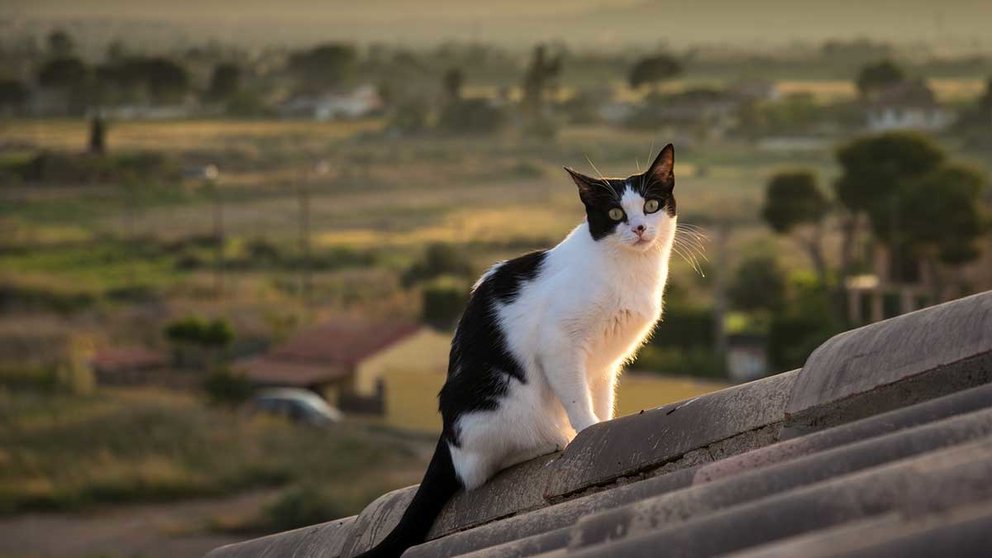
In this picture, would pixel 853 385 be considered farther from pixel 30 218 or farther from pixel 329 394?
pixel 30 218

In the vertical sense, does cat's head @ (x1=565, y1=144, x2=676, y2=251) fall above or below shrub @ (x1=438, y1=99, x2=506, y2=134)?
above

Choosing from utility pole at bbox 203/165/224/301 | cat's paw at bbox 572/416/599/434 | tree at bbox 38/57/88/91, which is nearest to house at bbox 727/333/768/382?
utility pole at bbox 203/165/224/301

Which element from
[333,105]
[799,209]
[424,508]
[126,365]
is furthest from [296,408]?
[333,105]

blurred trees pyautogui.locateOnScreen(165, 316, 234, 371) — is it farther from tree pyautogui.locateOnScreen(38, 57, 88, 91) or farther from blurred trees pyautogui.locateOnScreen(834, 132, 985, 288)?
tree pyautogui.locateOnScreen(38, 57, 88, 91)

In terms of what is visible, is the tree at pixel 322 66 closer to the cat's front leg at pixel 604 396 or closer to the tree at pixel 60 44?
the tree at pixel 60 44

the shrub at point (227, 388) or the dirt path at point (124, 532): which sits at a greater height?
the dirt path at point (124, 532)

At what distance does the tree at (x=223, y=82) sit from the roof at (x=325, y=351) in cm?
2687

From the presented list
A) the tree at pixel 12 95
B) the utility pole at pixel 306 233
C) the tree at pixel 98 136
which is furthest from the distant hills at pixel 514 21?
the utility pole at pixel 306 233

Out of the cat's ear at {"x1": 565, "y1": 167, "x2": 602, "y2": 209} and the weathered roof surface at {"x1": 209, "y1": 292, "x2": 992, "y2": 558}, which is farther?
the cat's ear at {"x1": 565, "y1": 167, "x2": 602, "y2": 209}

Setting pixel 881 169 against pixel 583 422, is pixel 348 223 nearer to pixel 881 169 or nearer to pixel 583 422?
pixel 881 169

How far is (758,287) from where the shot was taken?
38.0 metres

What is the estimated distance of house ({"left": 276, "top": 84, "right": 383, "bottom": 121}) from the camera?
66.2 m

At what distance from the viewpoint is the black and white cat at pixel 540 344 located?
3.31 meters

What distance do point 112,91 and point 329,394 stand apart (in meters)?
30.9
